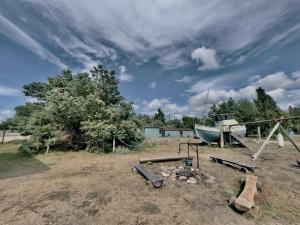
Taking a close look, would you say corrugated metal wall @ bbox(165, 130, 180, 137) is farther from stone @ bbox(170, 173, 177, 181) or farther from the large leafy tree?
stone @ bbox(170, 173, 177, 181)

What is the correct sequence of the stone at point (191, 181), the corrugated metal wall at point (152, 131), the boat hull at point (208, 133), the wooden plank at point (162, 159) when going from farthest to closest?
the corrugated metal wall at point (152, 131) → the boat hull at point (208, 133) → the wooden plank at point (162, 159) → the stone at point (191, 181)

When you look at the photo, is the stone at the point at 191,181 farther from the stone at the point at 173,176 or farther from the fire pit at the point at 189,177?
the stone at the point at 173,176

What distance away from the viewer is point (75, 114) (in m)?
11.4

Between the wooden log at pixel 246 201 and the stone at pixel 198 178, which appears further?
the stone at pixel 198 178

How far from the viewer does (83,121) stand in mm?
11484

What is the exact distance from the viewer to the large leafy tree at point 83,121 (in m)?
11.1

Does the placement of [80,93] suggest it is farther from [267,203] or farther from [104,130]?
[267,203]

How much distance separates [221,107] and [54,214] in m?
43.3

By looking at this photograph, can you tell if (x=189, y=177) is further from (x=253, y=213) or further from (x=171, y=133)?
(x=171, y=133)

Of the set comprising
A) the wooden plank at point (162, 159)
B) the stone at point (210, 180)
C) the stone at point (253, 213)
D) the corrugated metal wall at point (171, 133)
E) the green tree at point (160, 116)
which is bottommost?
the stone at point (253, 213)

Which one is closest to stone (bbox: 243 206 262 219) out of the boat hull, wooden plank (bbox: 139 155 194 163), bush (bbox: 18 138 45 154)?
wooden plank (bbox: 139 155 194 163)

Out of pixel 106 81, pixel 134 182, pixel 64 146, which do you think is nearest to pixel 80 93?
pixel 106 81

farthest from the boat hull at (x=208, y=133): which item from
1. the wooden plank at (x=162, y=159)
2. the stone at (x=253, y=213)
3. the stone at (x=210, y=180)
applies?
the stone at (x=253, y=213)

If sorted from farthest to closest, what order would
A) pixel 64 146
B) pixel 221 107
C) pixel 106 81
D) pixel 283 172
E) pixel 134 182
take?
1. pixel 221 107
2. pixel 106 81
3. pixel 64 146
4. pixel 283 172
5. pixel 134 182
